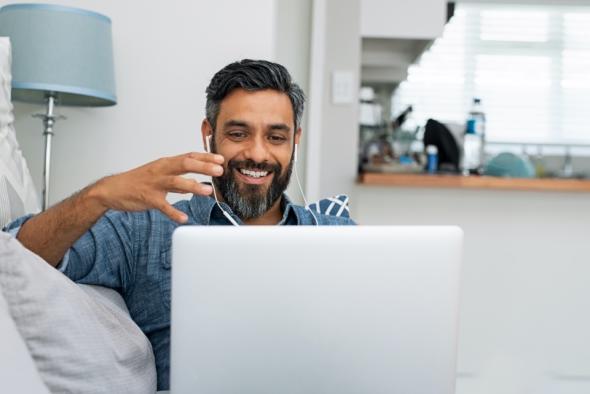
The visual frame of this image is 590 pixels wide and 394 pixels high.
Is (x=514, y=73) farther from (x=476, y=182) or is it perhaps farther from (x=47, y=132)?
(x=47, y=132)

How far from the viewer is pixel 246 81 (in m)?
1.61

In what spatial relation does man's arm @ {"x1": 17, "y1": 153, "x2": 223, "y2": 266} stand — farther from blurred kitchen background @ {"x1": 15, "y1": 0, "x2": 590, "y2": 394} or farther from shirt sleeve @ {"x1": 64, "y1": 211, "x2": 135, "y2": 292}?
blurred kitchen background @ {"x1": 15, "y1": 0, "x2": 590, "y2": 394}

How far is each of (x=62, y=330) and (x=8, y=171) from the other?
672 millimetres

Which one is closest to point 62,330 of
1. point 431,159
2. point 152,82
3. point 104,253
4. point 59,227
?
point 59,227

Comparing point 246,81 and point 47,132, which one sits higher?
point 246,81

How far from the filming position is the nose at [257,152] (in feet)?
5.13

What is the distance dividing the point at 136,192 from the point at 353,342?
0.46 metres

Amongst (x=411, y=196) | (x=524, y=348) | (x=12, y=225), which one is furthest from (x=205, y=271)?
(x=524, y=348)

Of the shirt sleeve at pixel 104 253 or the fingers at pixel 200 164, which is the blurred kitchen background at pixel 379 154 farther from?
the fingers at pixel 200 164

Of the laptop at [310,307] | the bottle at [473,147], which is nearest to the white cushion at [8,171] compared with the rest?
the laptop at [310,307]

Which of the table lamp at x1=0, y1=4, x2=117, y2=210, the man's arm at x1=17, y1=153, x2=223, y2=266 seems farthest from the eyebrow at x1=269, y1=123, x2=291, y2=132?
the table lamp at x1=0, y1=4, x2=117, y2=210

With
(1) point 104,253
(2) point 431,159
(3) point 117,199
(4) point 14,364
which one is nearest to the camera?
(4) point 14,364

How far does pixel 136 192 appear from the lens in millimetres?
1187

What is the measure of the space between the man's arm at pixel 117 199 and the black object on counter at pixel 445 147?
6.67ft
